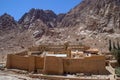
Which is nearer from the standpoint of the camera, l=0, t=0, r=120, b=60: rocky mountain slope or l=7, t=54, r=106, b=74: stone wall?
l=7, t=54, r=106, b=74: stone wall

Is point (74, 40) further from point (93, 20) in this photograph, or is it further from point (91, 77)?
point (91, 77)

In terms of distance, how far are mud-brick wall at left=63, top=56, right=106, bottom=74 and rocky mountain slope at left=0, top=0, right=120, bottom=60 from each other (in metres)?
40.1

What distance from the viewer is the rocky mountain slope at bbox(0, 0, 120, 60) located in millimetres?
82875

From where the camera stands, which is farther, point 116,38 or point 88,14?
point 88,14

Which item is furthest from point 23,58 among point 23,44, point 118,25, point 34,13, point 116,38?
point 34,13

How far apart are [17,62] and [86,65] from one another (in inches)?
375

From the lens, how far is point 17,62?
35.7 meters

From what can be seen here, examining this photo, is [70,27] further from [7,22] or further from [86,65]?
[86,65]

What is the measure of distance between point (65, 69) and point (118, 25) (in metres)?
59.2

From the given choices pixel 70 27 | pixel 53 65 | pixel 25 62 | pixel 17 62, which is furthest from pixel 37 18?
pixel 53 65

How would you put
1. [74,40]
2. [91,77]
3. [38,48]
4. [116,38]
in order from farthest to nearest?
[74,40], [116,38], [38,48], [91,77]

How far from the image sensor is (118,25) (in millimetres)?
88438

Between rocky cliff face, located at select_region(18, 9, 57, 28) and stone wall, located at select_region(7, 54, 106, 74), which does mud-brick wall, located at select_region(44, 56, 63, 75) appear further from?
rocky cliff face, located at select_region(18, 9, 57, 28)

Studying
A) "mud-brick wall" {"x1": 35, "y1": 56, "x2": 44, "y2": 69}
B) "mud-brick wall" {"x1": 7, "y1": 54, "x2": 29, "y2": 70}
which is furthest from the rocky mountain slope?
"mud-brick wall" {"x1": 35, "y1": 56, "x2": 44, "y2": 69}
